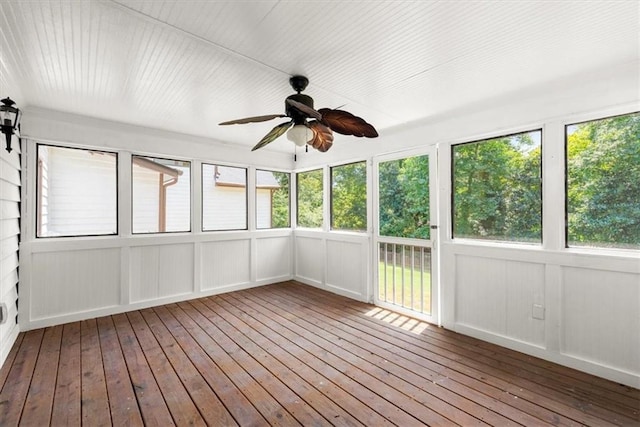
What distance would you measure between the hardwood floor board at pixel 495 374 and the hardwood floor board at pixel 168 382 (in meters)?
1.89

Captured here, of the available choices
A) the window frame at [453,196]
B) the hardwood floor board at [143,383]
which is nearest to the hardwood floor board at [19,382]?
the hardwood floor board at [143,383]

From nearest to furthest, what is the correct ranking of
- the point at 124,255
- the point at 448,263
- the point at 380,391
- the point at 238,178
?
1. the point at 380,391
2. the point at 448,263
3. the point at 124,255
4. the point at 238,178

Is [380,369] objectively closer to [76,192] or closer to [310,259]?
[310,259]

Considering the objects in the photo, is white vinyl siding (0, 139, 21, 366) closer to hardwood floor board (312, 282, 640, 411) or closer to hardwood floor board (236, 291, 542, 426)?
hardwood floor board (236, 291, 542, 426)

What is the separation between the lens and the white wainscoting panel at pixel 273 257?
509cm

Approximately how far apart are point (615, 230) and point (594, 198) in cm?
29

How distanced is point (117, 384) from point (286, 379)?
130 centimetres

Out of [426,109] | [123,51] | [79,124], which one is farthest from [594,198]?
[79,124]

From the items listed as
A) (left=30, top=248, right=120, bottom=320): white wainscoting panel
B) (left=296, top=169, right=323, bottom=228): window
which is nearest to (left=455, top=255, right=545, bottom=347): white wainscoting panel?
(left=296, top=169, right=323, bottom=228): window

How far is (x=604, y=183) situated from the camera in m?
2.35

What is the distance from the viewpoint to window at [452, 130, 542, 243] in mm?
2746

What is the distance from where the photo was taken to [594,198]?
2400 millimetres

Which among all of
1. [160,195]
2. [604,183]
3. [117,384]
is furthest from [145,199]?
[604,183]

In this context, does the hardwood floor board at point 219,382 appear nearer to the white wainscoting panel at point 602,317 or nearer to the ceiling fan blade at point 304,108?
the ceiling fan blade at point 304,108
